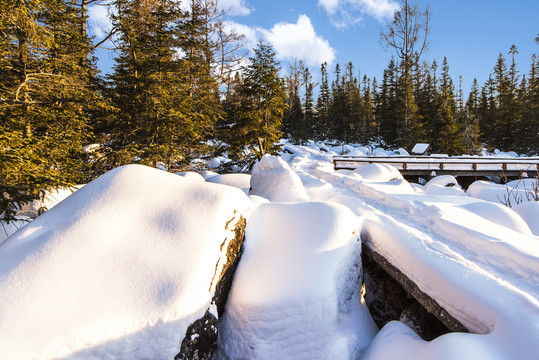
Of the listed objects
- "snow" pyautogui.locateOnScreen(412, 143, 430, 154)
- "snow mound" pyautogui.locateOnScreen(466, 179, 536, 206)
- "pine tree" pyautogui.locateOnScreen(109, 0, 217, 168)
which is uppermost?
"pine tree" pyautogui.locateOnScreen(109, 0, 217, 168)

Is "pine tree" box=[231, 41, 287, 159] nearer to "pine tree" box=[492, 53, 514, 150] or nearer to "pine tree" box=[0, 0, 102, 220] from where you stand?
"pine tree" box=[0, 0, 102, 220]

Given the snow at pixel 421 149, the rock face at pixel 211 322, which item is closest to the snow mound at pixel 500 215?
the rock face at pixel 211 322

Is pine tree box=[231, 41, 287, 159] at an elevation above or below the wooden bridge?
above

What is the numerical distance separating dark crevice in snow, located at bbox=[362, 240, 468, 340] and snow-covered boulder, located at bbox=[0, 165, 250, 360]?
2252 mm

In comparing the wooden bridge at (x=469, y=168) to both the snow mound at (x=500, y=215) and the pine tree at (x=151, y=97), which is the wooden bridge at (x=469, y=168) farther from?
the pine tree at (x=151, y=97)

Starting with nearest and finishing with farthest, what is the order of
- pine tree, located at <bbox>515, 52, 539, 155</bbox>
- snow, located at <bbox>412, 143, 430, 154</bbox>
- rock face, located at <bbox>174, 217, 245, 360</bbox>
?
rock face, located at <bbox>174, 217, 245, 360</bbox> → snow, located at <bbox>412, 143, 430, 154</bbox> → pine tree, located at <bbox>515, 52, 539, 155</bbox>

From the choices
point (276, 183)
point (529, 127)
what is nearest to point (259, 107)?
point (276, 183)

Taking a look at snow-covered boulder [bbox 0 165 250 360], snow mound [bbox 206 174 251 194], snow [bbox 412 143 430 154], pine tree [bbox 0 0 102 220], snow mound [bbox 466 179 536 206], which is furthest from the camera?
snow [bbox 412 143 430 154]

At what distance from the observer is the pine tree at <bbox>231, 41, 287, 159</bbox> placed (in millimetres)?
14539

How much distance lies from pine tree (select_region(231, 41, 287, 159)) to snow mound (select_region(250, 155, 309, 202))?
7.21 metres

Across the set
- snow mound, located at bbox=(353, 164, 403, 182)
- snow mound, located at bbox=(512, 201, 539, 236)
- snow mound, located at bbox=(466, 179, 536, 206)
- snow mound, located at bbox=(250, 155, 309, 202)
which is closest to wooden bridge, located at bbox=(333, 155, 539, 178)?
snow mound, located at bbox=(353, 164, 403, 182)

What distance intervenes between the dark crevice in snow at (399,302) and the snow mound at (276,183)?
2.34 meters

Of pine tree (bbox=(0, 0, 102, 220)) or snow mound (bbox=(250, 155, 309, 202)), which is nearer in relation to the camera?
pine tree (bbox=(0, 0, 102, 220))

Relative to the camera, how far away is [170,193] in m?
3.54
